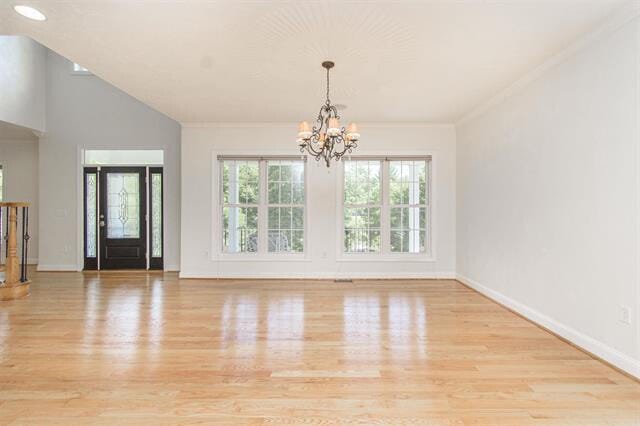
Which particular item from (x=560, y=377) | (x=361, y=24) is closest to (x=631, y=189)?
(x=560, y=377)

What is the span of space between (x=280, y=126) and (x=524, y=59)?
12.1ft

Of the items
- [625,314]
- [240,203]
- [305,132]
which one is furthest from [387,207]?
[625,314]

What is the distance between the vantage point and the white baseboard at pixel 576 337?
98.2 inches

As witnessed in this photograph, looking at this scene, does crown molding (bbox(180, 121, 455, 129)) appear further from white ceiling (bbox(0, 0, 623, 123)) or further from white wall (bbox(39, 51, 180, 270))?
white ceiling (bbox(0, 0, 623, 123))

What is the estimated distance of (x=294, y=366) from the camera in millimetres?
2602

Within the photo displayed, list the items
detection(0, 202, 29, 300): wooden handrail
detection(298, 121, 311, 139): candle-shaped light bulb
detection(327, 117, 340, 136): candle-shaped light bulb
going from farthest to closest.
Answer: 1. detection(0, 202, 29, 300): wooden handrail
2. detection(298, 121, 311, 139): candle-shaped light bulb
3. detection(327, 117, 340, 136): candle-shaped light bulb

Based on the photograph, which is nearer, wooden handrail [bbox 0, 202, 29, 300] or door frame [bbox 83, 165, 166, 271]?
wooden handrail [bbox 0, 202, 29, 300]

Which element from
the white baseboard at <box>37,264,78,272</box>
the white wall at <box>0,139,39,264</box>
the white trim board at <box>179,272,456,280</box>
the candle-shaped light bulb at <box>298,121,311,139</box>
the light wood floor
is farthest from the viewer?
the white wall at <box>0,139,39,264</box>

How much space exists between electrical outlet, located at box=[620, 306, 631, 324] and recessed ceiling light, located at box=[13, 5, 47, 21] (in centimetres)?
482

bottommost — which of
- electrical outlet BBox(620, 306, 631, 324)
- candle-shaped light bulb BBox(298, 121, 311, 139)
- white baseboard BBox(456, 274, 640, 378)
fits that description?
white baseboard BBox(456, 274, 640, 378)

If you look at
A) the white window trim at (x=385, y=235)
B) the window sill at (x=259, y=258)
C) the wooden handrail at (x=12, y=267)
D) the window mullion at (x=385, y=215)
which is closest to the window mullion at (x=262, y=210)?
the window sill at (x=259, y=258)

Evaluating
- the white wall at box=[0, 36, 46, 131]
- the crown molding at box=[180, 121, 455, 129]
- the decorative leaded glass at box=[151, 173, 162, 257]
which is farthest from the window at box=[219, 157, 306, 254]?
the white wall at box=[0, 36, 46, 131]

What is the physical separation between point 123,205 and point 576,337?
7.22 meters

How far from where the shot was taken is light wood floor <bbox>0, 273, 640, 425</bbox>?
203 cm
